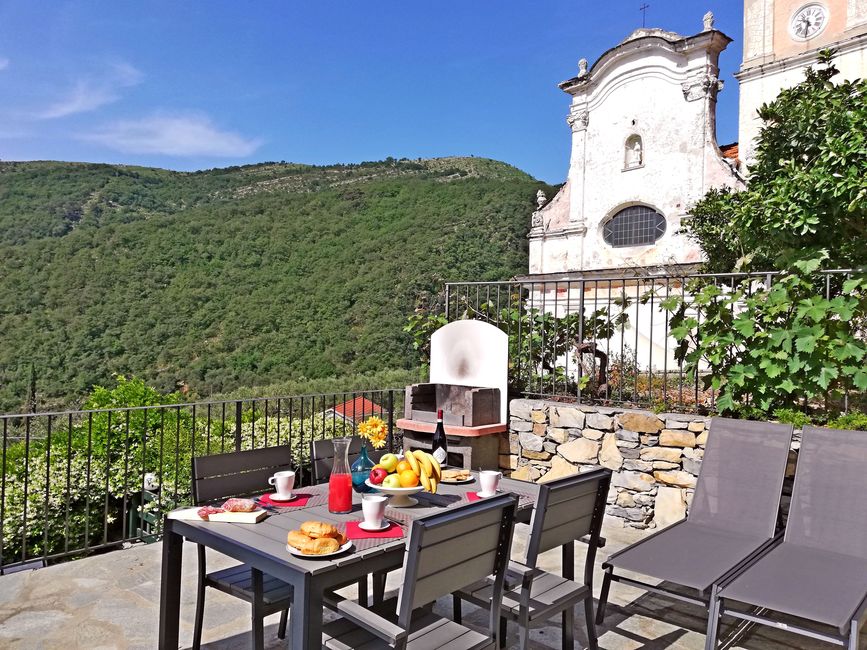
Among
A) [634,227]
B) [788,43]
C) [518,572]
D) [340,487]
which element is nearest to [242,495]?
[340,487]

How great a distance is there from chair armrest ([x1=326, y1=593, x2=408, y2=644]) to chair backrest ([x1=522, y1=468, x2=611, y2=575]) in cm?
59

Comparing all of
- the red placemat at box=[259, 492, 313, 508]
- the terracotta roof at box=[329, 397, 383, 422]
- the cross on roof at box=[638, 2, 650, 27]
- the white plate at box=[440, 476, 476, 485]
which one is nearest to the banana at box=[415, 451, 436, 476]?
the white plate at box=[440, 476, 476, 485]

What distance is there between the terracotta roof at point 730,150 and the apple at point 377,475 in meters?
16.1

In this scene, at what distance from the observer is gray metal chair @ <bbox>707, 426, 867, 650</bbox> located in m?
2.35

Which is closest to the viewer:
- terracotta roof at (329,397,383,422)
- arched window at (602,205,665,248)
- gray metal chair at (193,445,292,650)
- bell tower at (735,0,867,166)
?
gray metal chair at (193,445,292,650)

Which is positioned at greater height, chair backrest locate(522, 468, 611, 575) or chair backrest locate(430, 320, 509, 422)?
chair backrest locate(430, 320, 509, 422)

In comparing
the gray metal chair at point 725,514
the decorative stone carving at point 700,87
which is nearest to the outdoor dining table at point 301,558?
the gray metal chair at point 725,514

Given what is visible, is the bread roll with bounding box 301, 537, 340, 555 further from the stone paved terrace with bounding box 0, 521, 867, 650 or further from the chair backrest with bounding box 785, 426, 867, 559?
the chair backrest with bounding box 785, 426, 867, 559

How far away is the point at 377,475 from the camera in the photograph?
2549 mm

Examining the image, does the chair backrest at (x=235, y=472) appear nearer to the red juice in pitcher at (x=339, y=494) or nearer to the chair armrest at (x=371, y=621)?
the red juice in pitcher at (x=339, y=494)

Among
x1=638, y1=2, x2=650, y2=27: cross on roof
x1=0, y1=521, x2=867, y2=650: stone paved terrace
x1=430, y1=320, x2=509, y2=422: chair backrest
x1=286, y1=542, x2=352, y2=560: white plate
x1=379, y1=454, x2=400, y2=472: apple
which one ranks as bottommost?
x1=0, y1=521, x2=867, y2=650: stone paved terrace

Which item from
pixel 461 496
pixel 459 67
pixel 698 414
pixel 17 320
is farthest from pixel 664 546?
pixel 17 320

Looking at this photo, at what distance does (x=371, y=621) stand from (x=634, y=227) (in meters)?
16.3

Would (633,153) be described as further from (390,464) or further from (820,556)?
(390,464)
